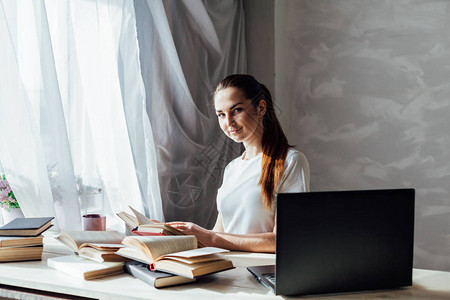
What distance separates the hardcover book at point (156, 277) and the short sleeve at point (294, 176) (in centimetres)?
66

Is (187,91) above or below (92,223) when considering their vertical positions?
above

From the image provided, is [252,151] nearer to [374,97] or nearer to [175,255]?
[175,255]

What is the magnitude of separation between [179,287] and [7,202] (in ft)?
2.98

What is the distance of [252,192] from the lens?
1.82 m

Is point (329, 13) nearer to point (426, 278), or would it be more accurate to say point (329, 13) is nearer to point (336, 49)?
point (336, 49)

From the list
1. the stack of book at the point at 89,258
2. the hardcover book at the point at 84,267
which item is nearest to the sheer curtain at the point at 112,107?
the stack of book at the point at 89,258

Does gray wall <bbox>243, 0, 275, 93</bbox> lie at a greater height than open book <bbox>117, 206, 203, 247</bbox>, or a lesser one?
greater

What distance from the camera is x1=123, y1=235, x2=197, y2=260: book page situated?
120 centimetres

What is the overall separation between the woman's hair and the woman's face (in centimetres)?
2

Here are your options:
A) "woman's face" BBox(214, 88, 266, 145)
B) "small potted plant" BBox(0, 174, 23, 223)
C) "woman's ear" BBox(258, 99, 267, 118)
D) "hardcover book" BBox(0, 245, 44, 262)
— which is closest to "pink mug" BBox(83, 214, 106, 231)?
"small potted plant" BBox(0, 174, 23, 223)

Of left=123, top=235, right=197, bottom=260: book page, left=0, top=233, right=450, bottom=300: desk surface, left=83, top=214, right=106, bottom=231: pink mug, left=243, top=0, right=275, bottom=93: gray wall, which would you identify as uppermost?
left=243, top=0, right=275, bottom=93: gray wall

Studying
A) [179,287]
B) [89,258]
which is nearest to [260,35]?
[89,258]

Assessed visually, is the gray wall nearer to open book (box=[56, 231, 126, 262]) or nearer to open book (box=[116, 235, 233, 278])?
open book (box=[56, 231, 126, 262])

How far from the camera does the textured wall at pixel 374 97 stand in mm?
2783
